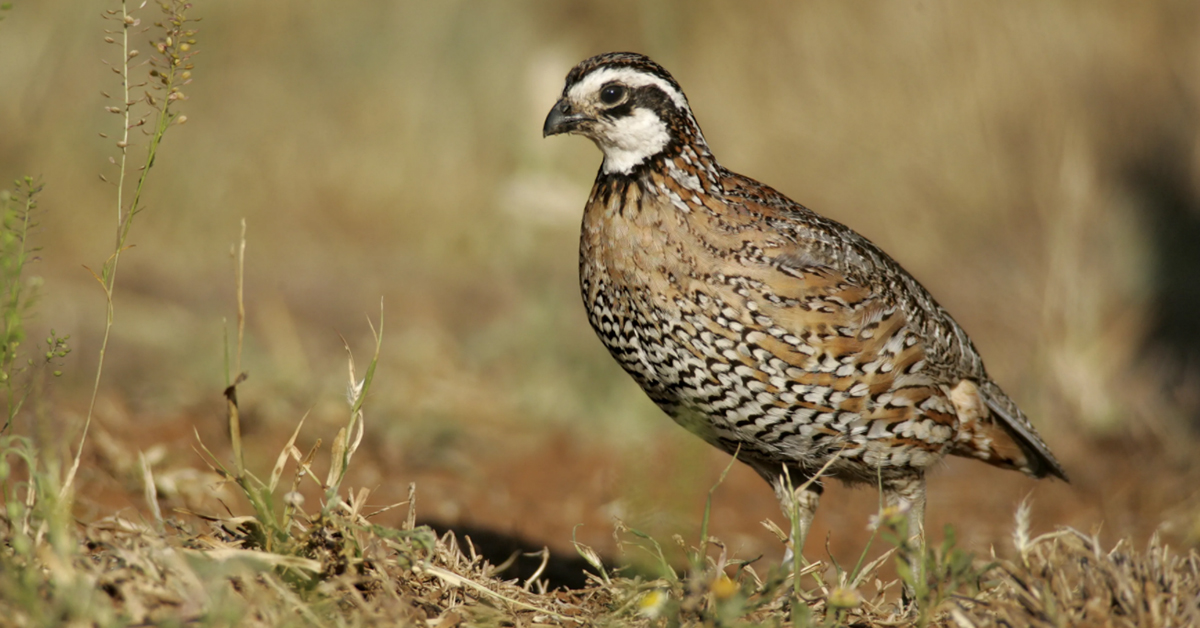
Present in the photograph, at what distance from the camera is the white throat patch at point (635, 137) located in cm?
379

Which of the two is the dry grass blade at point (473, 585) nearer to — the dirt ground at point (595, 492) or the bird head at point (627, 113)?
the dirt ground at point (595, 492)

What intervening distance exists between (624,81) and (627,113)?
0.11 meters

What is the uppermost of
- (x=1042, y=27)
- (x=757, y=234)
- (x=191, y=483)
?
(x=1042, y=27)

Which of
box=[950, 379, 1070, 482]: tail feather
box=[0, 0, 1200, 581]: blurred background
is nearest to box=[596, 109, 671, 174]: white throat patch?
box=[950, 379, 1070, 482]: tail feather

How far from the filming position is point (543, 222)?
5.83 meters

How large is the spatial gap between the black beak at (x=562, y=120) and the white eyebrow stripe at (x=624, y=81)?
1.9 inches

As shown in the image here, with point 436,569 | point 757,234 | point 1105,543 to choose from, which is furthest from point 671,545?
point 1105,543

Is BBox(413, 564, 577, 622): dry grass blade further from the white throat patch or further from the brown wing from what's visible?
the white throat patch

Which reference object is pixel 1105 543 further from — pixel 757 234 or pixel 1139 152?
pixel 1139 152

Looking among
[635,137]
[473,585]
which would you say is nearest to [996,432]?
[635,137]

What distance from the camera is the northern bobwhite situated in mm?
3561

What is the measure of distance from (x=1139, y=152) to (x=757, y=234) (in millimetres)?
6068

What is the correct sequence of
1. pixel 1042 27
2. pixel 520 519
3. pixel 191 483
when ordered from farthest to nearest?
1. pixel 1042 27
2. pixel 520 519
3. pixel 191 483

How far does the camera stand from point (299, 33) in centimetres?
981
